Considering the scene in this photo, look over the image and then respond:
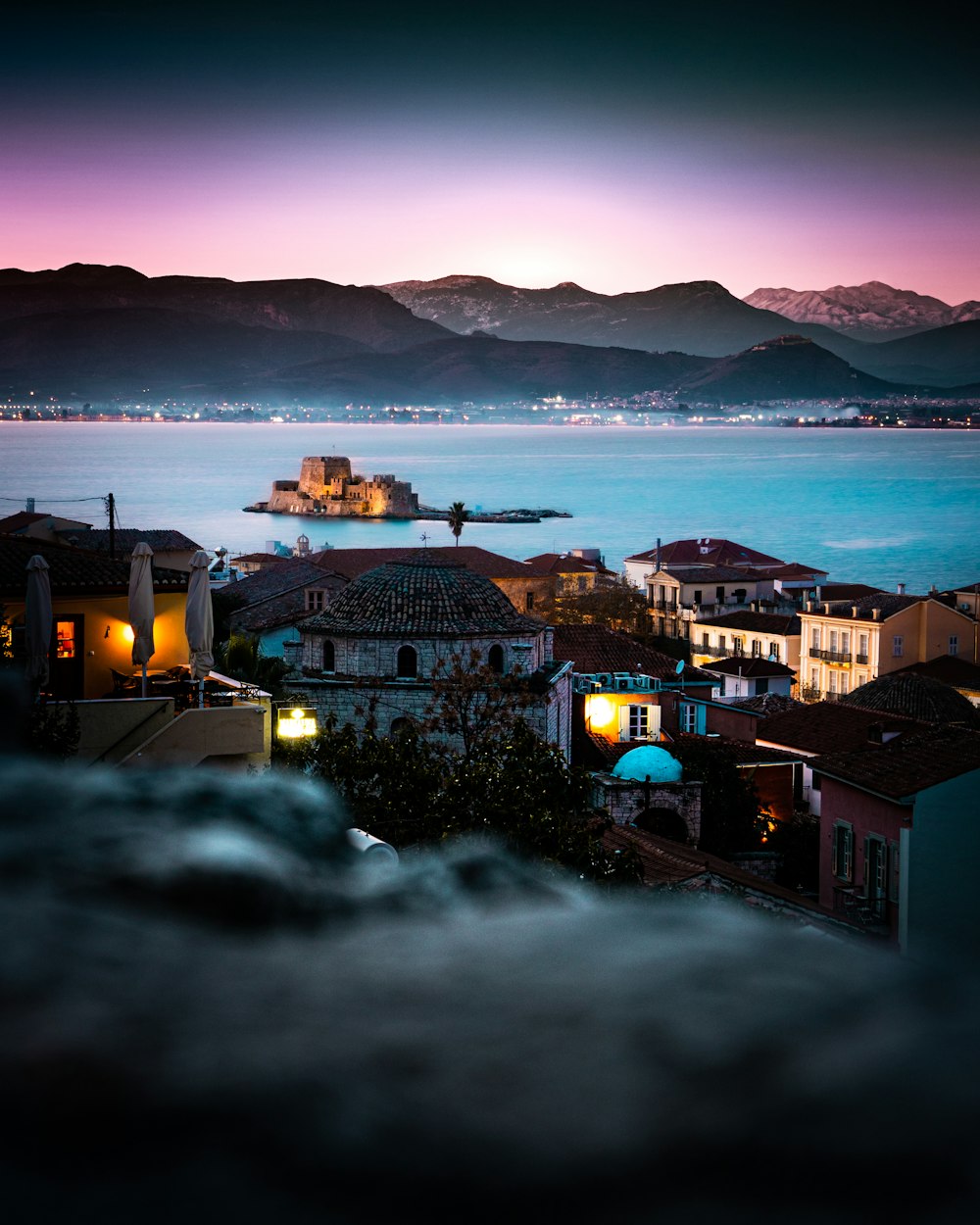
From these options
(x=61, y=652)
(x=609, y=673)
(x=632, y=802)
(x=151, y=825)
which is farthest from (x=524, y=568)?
(x=151, y=825)

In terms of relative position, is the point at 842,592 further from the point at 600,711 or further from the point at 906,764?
the point at 906,764

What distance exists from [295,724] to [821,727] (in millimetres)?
19513

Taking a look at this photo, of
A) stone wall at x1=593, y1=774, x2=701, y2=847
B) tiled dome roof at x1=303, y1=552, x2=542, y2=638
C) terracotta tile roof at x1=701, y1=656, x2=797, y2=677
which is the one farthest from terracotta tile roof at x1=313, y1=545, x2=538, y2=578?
stone wall at x1=593, y1=774, x2=701, y2=847

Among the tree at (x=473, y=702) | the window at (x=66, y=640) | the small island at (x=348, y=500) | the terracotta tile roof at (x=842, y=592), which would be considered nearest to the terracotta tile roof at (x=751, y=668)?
the terracotta tile roof at (x=842, y=592)

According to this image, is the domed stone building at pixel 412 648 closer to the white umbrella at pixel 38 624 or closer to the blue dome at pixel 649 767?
the blue dome at pixel 649 767

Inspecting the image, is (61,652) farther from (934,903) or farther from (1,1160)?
(1,1160)

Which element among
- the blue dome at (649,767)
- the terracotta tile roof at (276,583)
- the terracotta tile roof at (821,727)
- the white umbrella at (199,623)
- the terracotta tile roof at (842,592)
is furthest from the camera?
the terracotta tile roof at (842,592)

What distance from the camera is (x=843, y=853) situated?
24312 mm

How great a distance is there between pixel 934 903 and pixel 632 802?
31.6ft

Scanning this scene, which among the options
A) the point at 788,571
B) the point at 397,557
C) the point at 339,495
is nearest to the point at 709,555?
the point at 788,571

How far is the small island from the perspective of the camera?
187m

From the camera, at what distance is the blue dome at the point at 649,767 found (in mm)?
28000

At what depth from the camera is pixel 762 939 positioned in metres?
9.72

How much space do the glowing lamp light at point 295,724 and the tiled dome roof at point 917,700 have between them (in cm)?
2370
